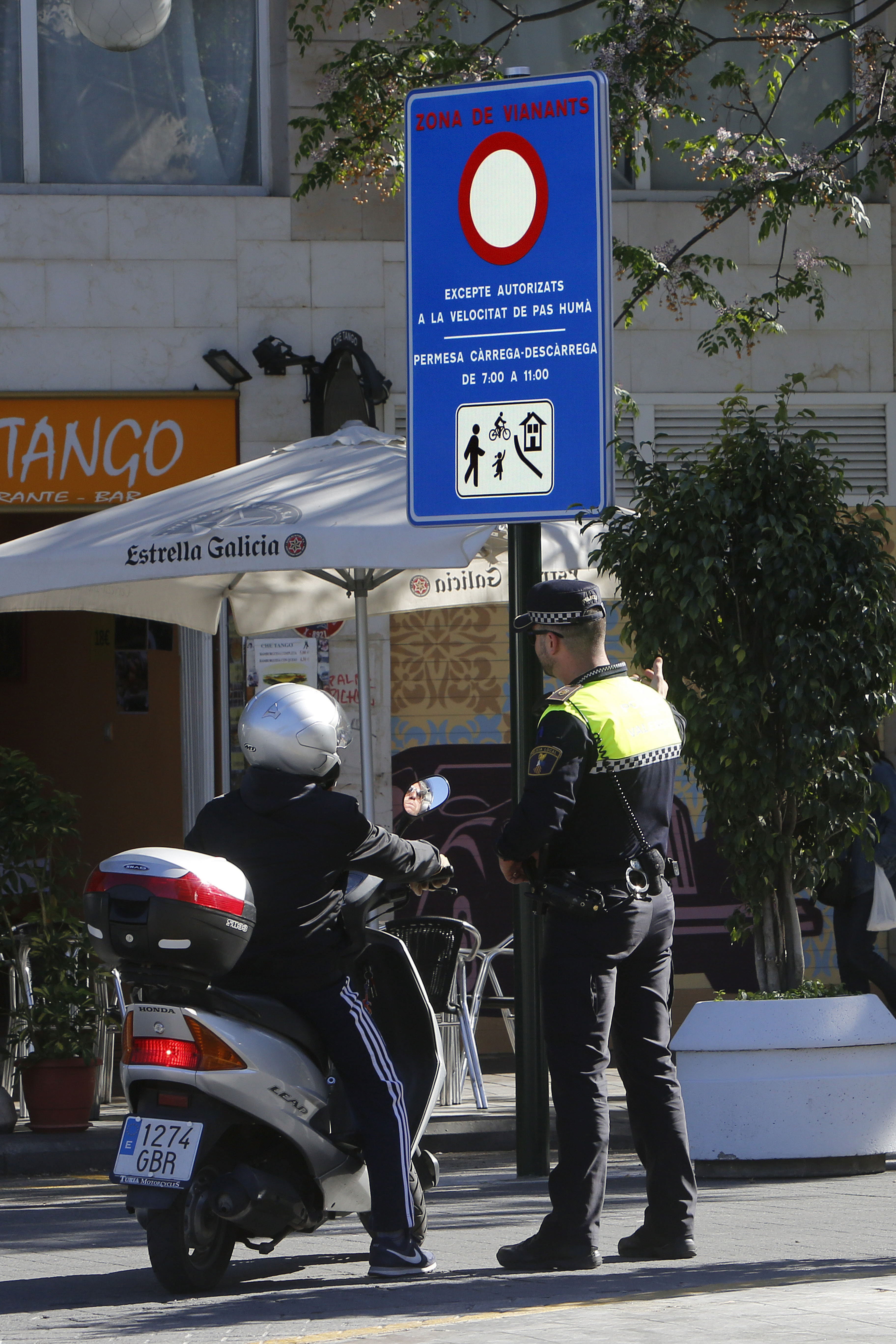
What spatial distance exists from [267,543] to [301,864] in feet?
8.85

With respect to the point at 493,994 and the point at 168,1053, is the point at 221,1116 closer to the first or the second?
the point at 168,1053

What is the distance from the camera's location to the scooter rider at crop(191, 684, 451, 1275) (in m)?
5.38

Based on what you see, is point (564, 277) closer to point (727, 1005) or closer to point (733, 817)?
point (733, 817)

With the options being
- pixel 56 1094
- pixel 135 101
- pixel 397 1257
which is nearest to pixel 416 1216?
pixel 397 1257

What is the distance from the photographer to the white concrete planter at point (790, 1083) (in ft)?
25.0

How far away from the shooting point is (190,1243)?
5129 millimetres

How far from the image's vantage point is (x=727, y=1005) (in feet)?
25.7

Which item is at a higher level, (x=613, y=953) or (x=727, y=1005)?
(x=613, y=953)

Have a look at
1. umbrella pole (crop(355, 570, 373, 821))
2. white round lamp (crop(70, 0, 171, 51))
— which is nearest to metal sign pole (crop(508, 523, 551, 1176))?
umbrella pole (crop(355, 570, 373, 821))

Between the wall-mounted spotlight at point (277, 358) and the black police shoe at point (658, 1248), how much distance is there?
750 cm

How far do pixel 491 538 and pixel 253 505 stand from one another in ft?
4.32

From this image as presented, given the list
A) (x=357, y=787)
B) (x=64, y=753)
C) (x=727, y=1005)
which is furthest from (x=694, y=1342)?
(x=64, y=753)

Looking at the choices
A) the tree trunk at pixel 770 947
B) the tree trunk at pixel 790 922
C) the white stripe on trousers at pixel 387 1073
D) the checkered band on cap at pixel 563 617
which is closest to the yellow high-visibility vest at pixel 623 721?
the checkered band on cap at pixel 563 617

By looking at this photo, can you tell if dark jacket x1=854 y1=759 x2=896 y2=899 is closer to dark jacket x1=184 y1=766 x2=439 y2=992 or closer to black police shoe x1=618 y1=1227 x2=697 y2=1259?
black police shoe x1=618 y1=1227 x2=697 y2=1259
